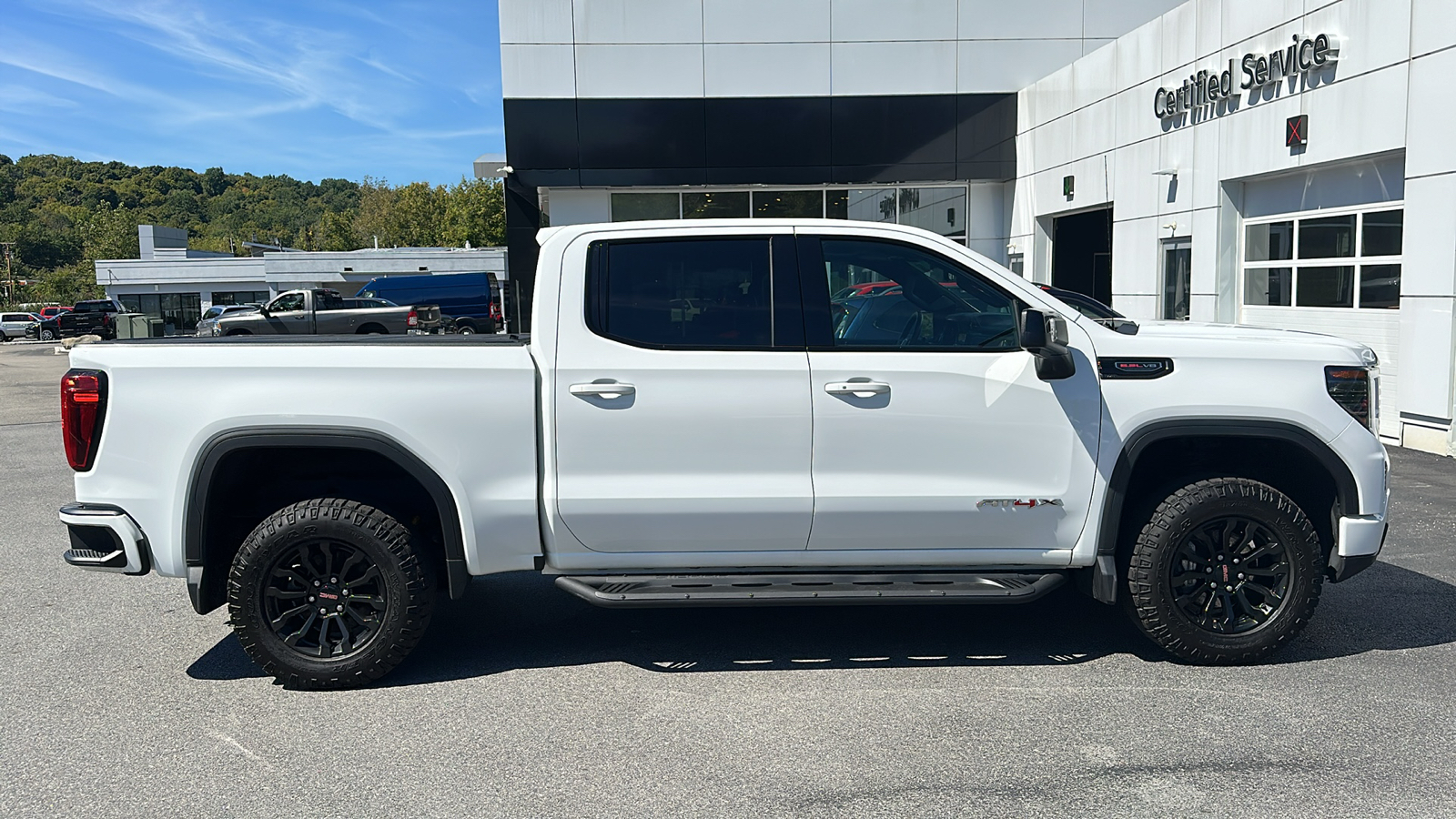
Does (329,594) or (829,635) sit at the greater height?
(329,594)

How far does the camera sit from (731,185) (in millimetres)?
22141

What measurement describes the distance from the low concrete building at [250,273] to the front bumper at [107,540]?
196 ft

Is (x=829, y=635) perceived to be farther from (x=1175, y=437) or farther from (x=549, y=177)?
(x=549, y=177)

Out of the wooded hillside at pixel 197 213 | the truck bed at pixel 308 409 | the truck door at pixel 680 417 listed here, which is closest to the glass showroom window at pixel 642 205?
the truck door at pixel 680 417

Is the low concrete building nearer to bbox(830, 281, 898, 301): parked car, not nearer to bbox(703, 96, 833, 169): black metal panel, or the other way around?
bbox(703, 96, 833, 169): black metal panel

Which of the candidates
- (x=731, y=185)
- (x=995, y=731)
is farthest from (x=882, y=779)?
(x=731, y=185)

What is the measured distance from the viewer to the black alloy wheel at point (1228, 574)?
4.81 m

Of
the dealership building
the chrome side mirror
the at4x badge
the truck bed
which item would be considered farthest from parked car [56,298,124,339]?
the chrome side mirror

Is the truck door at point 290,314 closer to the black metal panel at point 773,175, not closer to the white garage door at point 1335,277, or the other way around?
the black metal panel at point 773,175

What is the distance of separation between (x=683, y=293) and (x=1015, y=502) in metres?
1.71

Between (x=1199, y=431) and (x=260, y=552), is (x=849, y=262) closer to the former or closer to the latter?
(x=1199, y=431)

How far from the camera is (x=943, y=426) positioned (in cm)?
467

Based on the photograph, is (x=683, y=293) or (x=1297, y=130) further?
(x=1297, y=130)

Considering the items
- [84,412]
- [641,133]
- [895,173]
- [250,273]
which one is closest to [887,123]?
[895,173]
